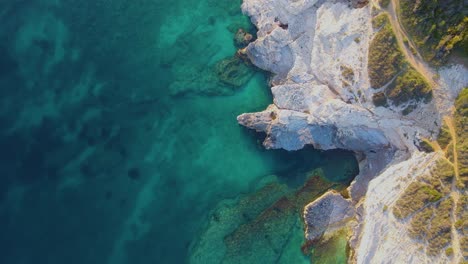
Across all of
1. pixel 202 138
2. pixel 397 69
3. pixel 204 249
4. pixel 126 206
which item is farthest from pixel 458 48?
pixel 126 206

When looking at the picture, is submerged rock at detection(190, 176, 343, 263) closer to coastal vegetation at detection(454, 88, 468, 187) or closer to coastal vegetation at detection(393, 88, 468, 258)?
coastal vegetation at detection(393, 88, 468, 258)

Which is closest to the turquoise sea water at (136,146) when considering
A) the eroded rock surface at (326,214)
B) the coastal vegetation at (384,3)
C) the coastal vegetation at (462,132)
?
the eroded rock surface at (326,214)

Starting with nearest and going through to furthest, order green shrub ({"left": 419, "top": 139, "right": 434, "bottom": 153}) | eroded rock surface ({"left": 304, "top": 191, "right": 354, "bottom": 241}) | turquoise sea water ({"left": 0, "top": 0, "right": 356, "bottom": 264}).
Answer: green shrub ({"left": 419, "top": 139, "right": 434, "bottom": 153}) < eroded rock surface ({"left": 304, "top": 191, "right": 354, "bottom": 241}) < turquoise sea water ({"left": 0, "top": 0, "right": 356, "bottom": 264})

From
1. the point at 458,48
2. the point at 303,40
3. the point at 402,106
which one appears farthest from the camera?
the point at 303,40

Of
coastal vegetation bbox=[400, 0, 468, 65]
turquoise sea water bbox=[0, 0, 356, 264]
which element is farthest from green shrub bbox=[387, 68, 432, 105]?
turquoise sea water bbox=[0, 0, 356, 264]

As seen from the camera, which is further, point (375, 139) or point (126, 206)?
point (126, 206)

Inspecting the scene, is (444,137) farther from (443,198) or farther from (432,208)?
(432,208)

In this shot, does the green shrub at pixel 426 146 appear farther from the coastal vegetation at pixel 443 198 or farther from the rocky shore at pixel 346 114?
the coastal vegetation at pixel 443 198

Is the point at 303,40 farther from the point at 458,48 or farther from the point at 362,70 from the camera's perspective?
the point at 458,48
